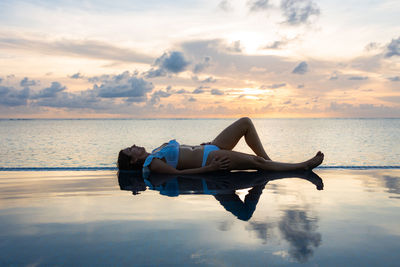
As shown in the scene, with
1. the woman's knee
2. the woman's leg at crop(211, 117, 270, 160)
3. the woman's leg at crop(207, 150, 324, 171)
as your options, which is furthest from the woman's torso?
the woman's knee

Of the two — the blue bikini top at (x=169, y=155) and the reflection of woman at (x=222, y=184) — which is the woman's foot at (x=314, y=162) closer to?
the reflection of woman at (x=222, y=184)

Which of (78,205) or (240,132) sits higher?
(240,132)

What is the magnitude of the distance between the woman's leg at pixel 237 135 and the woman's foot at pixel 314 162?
0.83 m

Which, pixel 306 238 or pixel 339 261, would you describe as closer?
pixel 339 261

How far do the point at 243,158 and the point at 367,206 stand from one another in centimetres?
262

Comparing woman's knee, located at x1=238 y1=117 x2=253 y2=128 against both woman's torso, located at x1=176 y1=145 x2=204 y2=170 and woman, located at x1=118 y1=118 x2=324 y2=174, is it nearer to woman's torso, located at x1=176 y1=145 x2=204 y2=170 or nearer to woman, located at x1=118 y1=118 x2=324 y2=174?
woman, located at x1=118 y1=118 x2=324 y2=174

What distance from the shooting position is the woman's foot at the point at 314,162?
20.9 feet

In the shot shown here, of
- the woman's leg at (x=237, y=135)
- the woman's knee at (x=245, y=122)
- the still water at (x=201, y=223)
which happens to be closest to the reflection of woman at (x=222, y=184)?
the still water at (x=201, y=223)

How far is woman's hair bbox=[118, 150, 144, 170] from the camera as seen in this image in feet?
21.0

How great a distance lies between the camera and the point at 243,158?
615cm

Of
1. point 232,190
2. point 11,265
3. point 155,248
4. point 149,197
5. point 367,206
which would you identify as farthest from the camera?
point 232,190

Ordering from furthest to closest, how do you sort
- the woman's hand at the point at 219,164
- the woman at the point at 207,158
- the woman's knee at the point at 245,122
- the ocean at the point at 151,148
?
the ocean at the point at 151,148
the woman's knee at the point at 245,122
the woman at the point at 207,158
the woman's hand at the point at 219,164

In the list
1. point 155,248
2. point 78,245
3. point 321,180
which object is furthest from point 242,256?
point 321,180

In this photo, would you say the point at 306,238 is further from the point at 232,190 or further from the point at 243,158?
the point at 243,158
